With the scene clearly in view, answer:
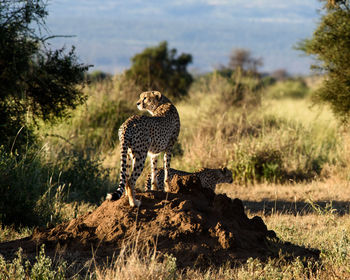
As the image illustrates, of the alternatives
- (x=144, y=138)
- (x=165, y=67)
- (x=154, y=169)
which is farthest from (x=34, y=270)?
(x=165, y=67)

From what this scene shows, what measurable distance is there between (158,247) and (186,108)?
10755 mm

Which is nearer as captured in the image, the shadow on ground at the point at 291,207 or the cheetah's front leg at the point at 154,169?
the cheetah's front leg at the point at 154,169

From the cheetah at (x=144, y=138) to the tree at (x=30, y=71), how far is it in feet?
8.04

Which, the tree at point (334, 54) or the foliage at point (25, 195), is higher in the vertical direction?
the tree at point (334, 54)

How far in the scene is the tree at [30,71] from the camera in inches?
333

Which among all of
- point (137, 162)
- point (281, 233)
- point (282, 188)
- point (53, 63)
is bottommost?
point (282, 188)

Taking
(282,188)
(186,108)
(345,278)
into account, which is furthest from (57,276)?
(186,108)

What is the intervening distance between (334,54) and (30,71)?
594 centimetres

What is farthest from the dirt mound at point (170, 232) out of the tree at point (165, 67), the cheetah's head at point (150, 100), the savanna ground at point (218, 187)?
the tree at point (165, 67)

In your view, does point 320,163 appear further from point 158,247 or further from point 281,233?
point 158,247

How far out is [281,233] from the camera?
600 centimetres

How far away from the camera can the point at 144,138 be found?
5.62 meters

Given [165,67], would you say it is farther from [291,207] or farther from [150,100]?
[150,100]

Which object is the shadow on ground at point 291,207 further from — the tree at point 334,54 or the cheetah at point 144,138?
the tree at point 334,54
